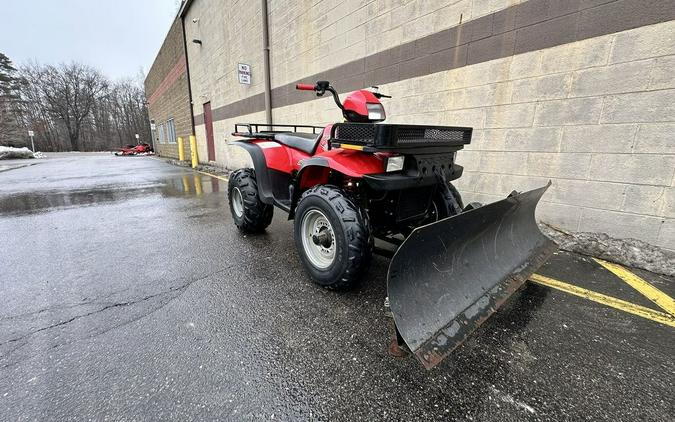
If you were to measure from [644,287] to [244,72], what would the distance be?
415 inches

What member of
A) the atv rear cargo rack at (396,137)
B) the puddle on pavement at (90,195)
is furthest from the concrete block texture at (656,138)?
the puddle on pavement at (90,195)

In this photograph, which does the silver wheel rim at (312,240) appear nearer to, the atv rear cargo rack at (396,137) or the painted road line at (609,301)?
the atv rear cargo rack at (396,137)

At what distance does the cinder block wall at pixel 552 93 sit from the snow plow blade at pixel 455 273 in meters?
1.30

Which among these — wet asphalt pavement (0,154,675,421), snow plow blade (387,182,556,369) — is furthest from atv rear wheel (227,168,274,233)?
snow plow blade (387,182,556,369)

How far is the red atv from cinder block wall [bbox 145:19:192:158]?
17.7m

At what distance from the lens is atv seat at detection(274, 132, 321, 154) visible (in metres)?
3.07

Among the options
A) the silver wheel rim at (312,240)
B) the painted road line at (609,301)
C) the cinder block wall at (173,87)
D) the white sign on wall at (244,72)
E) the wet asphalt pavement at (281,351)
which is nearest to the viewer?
the wet asphalt pavement at (281,351)

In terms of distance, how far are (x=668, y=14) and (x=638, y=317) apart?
2743 mm

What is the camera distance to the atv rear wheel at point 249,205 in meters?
3.72

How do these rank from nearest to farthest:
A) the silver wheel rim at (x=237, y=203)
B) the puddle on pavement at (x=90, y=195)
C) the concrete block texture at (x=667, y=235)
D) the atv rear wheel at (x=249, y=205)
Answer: the concrete block texture at (x=667, y=235)
the atv rear wheel at (x=249, y=205)
the silver wheel rim at (x=237, y=203)
the puddle on pavement at (x=90, y=195)

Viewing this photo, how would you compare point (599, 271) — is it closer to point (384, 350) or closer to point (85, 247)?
point (384, 350)

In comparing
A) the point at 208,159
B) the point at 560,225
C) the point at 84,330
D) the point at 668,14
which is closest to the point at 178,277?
the point at 84,330

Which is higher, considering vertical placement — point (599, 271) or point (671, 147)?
point (671, 147)

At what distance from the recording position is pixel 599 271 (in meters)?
2.89
